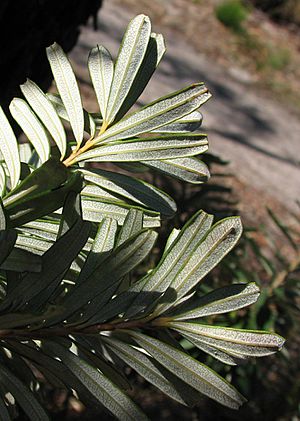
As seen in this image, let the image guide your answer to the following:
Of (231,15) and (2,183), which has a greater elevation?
(2,183)

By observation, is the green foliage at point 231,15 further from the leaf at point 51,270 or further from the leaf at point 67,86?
the leaf at point 51,270

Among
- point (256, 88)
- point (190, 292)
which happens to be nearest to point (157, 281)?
point (190, 292)

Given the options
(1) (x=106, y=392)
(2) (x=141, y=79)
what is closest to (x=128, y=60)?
(2) (x=141, y=79)

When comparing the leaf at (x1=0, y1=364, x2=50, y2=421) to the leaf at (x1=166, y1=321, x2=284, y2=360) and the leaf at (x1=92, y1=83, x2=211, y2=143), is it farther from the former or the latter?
the leaf at (x1=92, y1=83, x2=211, y2=143)

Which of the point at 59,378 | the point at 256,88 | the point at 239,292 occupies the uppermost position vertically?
the point at 239,292

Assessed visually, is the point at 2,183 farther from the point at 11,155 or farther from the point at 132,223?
the point at 132,223

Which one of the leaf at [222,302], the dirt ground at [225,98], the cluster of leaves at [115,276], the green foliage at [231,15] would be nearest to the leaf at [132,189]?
the cluster of leaves at [115,276]

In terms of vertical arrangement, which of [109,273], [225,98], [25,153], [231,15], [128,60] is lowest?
[225,98]

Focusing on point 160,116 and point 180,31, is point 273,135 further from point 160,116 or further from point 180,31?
point 160,116
